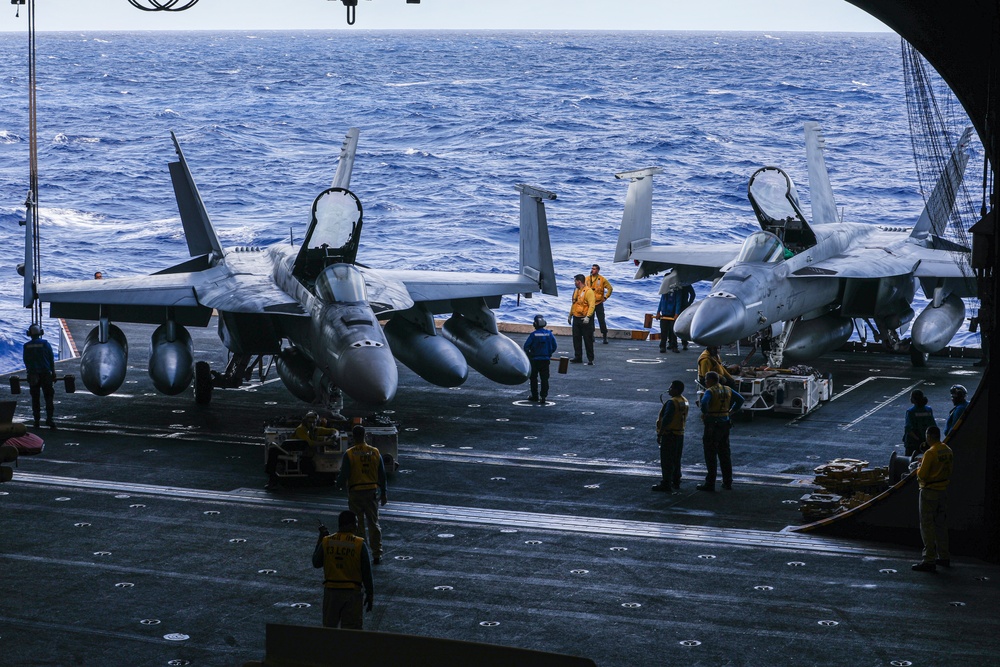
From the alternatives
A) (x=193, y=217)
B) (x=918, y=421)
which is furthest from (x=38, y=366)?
(x=918, y=421)

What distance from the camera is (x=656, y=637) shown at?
31.9ft

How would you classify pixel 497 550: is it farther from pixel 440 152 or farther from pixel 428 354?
pixel 440 152

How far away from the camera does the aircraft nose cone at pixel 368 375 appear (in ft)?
50.4

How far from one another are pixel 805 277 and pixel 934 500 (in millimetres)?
10707

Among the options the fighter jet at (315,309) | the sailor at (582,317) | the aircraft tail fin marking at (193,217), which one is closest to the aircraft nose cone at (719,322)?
the fighter jet at (315,309)

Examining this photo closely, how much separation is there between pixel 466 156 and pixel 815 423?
56314 mm

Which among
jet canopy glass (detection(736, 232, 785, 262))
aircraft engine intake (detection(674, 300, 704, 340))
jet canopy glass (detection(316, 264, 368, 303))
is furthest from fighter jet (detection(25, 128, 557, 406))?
jet canopy glass (detection(736, 232, 785, 262))

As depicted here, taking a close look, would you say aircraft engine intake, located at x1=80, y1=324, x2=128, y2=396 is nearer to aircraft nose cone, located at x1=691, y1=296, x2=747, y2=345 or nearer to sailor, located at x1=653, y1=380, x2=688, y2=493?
sailor, located at x1=653, y1=380, x2=688, y2=493

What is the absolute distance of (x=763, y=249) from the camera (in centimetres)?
2173

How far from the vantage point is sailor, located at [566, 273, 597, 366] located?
23.4 metres

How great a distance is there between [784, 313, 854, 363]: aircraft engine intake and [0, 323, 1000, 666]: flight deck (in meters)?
2.69

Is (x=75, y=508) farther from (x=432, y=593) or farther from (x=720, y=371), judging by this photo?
(x=720, y=371)

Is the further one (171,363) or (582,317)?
(582,317)

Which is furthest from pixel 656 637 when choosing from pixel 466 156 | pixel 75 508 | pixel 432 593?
pixel 466 156
